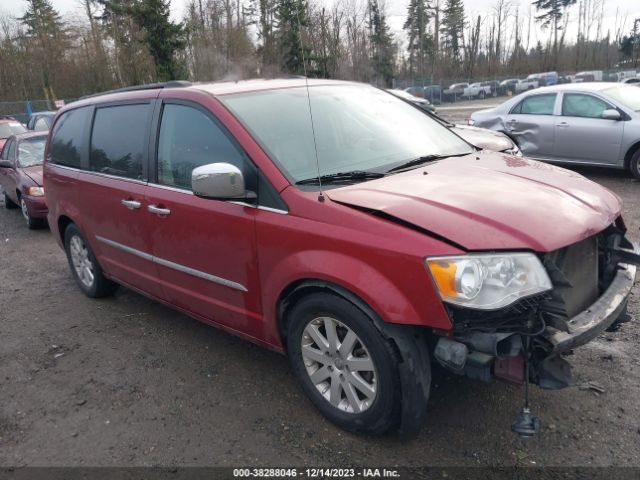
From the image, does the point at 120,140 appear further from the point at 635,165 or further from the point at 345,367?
the point at 635,165

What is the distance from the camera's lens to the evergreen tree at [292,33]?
13.1 feet

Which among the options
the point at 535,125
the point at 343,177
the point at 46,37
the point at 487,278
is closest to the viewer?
the point at 487,278

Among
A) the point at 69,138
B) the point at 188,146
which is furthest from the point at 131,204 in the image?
the point at 69,138

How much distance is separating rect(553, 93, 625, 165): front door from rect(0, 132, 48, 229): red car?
843 centimetres

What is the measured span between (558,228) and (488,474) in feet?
3.98

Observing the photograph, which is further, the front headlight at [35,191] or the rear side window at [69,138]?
the front headlight at [35,191]

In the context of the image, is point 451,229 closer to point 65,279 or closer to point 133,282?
point 133,282

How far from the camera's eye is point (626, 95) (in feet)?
28.3

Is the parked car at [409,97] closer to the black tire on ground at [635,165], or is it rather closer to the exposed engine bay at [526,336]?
the exposed engine bay at [526,336]

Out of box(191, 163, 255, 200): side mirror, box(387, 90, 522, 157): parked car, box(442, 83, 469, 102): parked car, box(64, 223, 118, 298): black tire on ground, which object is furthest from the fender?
box(442, 83, 469, 102): parked car

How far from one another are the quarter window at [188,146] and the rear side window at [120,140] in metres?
0.26

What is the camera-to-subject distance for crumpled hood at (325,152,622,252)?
2445 mm

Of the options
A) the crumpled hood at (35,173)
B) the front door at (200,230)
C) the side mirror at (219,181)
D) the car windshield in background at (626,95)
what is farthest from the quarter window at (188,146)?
the car windshield in background at (626,95)

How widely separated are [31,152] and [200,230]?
7757mm
